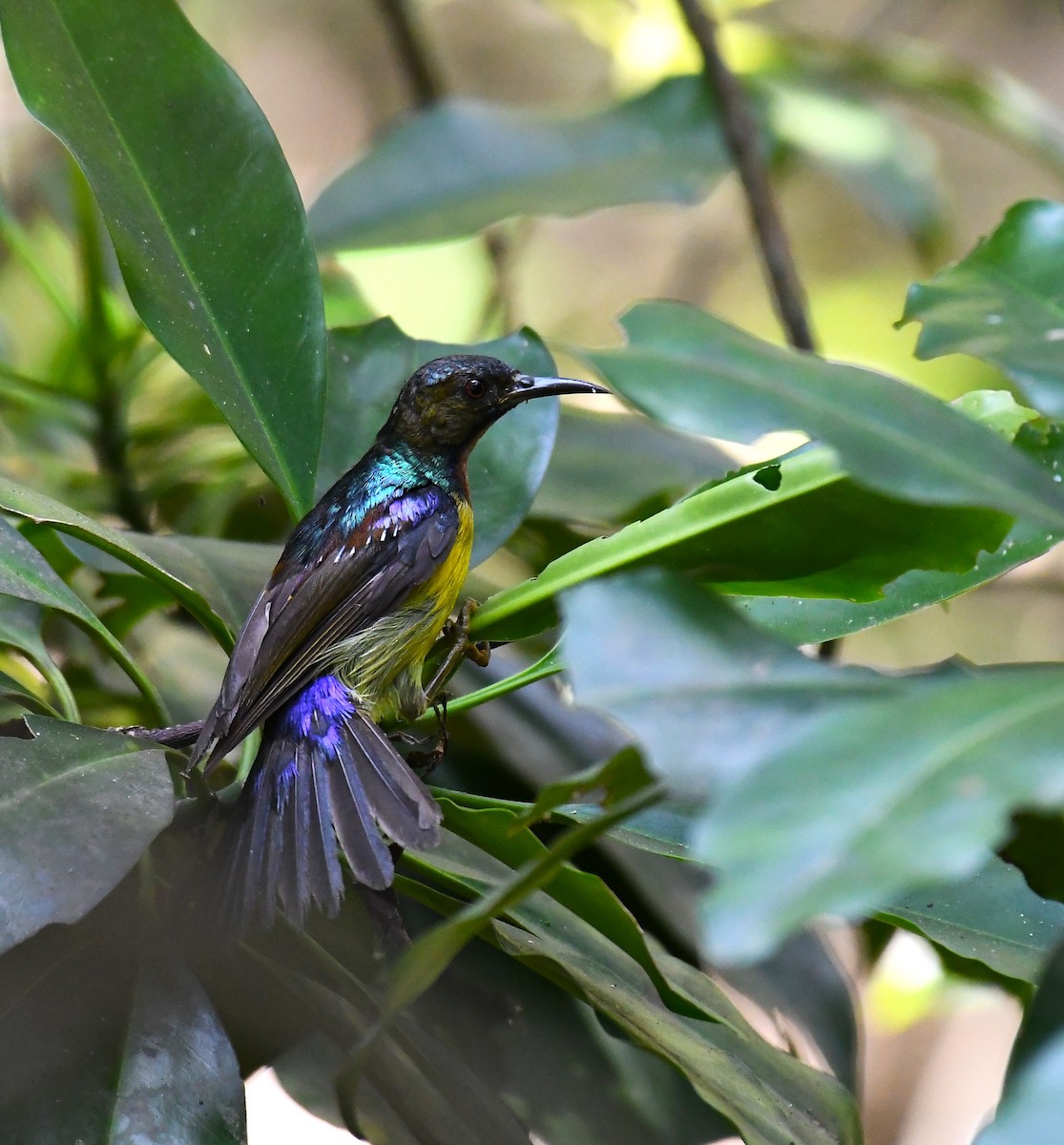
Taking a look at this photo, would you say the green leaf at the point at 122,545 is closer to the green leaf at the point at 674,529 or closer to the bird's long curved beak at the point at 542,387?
the green leaf at the point at 674,529

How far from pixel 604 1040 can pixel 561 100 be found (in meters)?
6.72

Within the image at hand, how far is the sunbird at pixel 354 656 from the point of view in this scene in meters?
1.53

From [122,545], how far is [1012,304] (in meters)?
1.06

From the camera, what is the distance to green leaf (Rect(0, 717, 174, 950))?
3.86ft

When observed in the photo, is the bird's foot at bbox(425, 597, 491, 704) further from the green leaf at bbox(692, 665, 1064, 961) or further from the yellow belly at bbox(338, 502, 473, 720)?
the green leaf at bbox(692, 665, 1064, 961)

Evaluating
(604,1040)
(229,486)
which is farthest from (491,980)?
(229,486)

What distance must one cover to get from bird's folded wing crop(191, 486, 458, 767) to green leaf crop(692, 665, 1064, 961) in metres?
1.02

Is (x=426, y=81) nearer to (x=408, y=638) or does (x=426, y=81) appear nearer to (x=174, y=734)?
(x=408, y=638)

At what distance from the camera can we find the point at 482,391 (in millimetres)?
2301

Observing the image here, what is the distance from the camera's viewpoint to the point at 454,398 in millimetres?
2316

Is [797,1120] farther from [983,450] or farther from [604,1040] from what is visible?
[983,450]

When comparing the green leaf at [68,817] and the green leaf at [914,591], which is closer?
the green leaf at [68,817]

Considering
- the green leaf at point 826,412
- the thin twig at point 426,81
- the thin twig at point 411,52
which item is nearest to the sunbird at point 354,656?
the green leaf at point 826,412

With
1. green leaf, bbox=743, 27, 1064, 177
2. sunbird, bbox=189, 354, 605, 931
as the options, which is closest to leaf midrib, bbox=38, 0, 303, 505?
sunbird, bbox=189, 354, 605, 931
